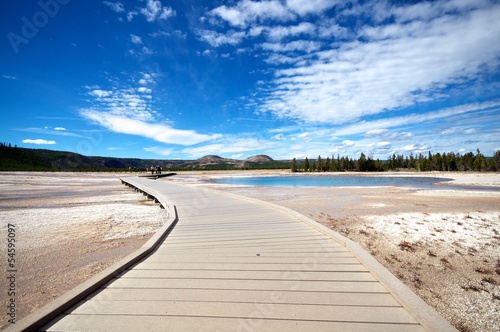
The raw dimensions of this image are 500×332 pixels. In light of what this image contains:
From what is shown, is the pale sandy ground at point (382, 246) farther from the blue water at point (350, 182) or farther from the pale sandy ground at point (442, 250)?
the blue water at point (350, 182)

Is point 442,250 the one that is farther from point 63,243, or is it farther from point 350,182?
point 350,182

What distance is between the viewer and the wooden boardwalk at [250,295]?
246 cm

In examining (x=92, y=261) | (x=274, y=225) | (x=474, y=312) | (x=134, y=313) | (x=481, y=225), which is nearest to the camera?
(x=134, y=313)

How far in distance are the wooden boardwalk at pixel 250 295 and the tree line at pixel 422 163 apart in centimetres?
9616

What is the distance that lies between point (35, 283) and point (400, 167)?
120 m

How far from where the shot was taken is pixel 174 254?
451 centimetres

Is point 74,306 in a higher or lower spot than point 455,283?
higher

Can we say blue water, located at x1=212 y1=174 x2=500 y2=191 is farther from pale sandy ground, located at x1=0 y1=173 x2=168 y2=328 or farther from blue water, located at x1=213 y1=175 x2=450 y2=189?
pale sandy ground, located at x1=0 y1=173 x2=168 y2=328

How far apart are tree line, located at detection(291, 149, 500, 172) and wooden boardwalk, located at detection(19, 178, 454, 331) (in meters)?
96.2

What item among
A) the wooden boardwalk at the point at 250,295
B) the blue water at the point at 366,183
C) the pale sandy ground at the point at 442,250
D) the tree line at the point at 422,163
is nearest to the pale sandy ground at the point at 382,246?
the pale sandy ground at the point at 442,250

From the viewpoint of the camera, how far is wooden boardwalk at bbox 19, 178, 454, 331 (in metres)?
2.46

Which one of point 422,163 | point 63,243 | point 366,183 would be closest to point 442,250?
point 63,243

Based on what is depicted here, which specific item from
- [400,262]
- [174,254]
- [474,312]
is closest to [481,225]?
[400,262]

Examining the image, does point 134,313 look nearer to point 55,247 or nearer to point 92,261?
point 92,261
